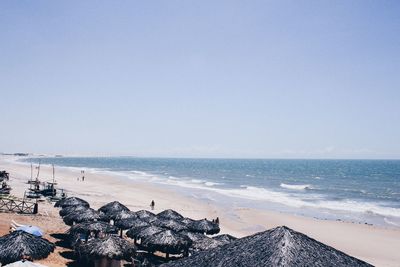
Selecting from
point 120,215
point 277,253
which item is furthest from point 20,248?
point 277,253

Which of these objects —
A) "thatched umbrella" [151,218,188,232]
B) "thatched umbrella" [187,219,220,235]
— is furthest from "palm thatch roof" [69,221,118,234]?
"thatched umbrella" [187,219,220,235]

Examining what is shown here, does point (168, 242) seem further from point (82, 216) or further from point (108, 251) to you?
point (82, 216)

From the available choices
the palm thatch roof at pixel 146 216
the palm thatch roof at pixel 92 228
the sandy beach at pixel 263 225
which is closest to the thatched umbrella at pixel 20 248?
the sandy beach at pixel 263 225

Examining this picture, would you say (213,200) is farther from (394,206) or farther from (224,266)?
(224,266)

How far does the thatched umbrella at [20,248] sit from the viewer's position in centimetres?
1258

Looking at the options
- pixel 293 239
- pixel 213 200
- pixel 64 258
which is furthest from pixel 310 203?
pixel 293 239

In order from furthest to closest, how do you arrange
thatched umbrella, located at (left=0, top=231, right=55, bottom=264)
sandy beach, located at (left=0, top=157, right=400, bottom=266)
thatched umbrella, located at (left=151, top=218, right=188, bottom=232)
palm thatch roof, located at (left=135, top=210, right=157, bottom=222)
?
sandy beach, located at (left=0, top=157, right=400, bottom=266)
palm thatch roof, located at (left=135, top=210, right=157, bottom=222)
thatched umbrella, located at (left=151, top=218, right=188, bottom=232)
thatched umbrella, located at (left=0, top=231, right=55, bottom=264)

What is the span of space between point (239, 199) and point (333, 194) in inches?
719

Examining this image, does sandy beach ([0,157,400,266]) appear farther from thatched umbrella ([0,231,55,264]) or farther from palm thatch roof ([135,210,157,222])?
palm thatch roof ([135,210,157,222])

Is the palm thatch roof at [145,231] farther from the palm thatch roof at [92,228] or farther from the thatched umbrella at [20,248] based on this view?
the thatched umbrella at [20,248]

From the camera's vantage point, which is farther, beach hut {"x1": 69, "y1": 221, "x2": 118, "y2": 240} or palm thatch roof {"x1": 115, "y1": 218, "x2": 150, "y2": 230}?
palm thatch roof {"x1": 115, "y1": 218, "x2": 150, "y2": 230}

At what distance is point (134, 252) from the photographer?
15.0 meters

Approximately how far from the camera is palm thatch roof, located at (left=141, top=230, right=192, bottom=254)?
634 inches

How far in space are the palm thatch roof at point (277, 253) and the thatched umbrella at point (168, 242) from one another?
893 cm
